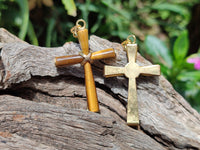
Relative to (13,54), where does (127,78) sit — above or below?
below

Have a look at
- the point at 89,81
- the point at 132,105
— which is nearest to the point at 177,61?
the point at 132,105

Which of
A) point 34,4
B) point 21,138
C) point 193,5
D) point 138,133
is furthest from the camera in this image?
point 193,5

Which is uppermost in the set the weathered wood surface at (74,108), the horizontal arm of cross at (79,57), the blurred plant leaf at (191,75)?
the horizontal arm of cross at (79,57)

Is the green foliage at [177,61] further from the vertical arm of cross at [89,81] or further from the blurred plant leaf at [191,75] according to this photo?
the vertical arm of cross at [89,81]

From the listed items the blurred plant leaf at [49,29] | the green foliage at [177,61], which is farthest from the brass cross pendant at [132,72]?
the blurred plant leaf at [49,29]

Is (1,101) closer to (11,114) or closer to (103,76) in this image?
(11,114)

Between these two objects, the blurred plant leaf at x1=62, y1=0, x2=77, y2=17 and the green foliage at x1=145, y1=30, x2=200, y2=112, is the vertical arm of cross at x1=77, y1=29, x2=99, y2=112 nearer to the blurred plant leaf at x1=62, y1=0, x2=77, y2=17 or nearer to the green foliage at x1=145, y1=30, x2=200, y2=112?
the blurred plant leaf at x1=62, y1=0, x2=77, y2=17

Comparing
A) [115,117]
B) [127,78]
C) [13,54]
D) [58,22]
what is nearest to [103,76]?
[127,78]

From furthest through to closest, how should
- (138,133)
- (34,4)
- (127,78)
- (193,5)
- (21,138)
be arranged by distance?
1. (193,5)
2. (34,4)
3. (127,78)
4. (138,133)
5. (21,138)
